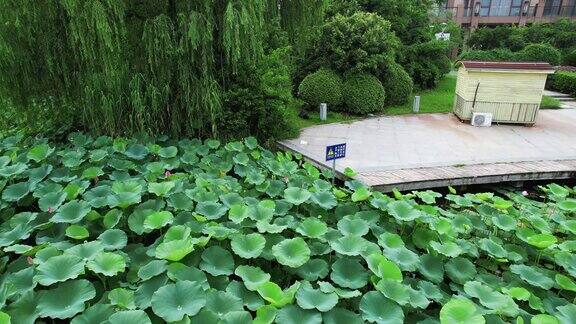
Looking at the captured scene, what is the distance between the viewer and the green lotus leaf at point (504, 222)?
326 cm

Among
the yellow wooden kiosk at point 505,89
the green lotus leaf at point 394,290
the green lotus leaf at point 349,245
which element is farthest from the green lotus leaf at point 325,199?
the yellow wooden kiosk at point 505,89

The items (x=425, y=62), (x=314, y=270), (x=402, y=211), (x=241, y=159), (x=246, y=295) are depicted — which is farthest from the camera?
(x=425, y=62)

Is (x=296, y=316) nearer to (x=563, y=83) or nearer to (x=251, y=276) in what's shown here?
(x=251, y=276)

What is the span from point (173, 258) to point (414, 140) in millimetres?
6959

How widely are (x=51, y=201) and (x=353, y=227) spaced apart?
2470mm

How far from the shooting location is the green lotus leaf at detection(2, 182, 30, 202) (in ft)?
10.8

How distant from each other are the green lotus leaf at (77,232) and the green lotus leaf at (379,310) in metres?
1.94

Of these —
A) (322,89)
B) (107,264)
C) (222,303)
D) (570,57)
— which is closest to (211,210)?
(107,264)

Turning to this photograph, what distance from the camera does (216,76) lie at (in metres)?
6.36

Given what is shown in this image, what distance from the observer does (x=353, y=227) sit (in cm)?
298

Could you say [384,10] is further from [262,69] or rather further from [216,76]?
[216,76]

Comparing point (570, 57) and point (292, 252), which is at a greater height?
point (292, 252)

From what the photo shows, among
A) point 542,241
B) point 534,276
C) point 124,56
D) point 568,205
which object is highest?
point 124,56

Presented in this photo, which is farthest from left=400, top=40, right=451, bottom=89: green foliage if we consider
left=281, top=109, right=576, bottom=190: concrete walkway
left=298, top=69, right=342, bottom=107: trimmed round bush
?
left=298, top=69, right=342, bottom=107: trimmed round bush
